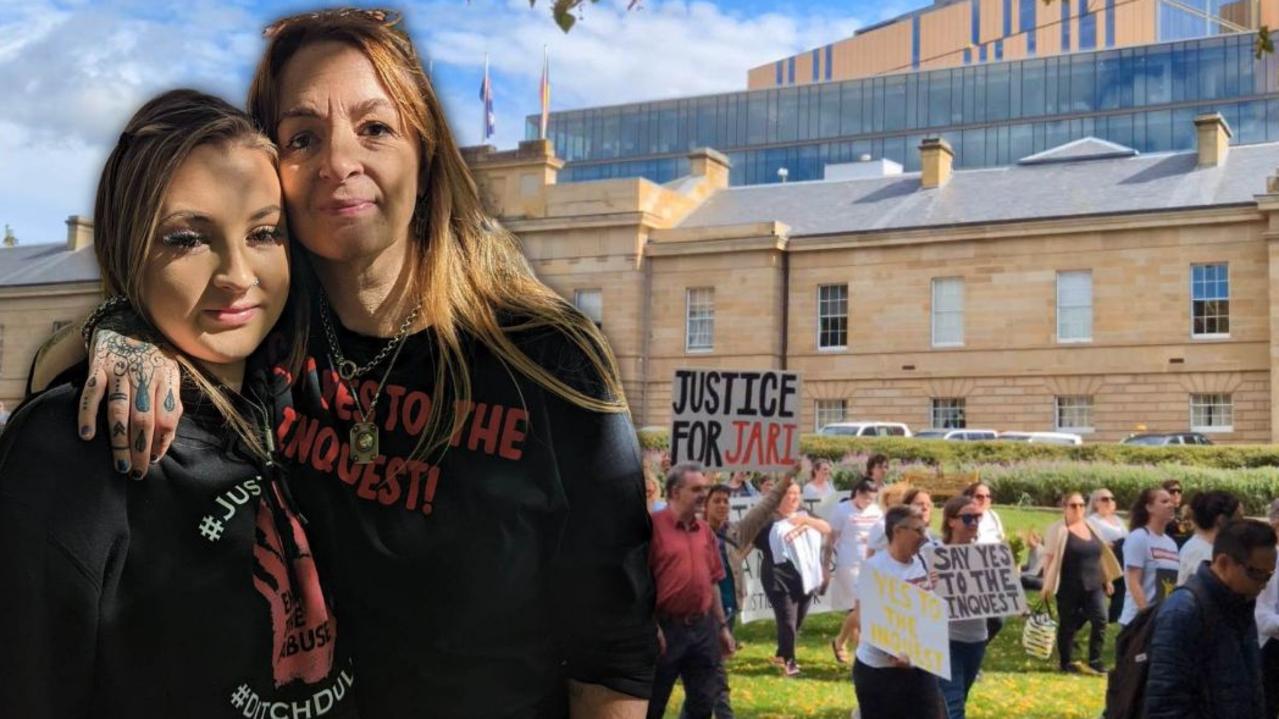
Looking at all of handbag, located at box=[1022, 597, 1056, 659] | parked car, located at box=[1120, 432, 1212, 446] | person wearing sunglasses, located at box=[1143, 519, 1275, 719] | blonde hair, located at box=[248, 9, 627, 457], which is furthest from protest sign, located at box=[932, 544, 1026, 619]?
parked car, located at box=[1120, 432, 1212, 446]

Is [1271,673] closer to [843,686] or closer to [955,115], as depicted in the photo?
[843,686]

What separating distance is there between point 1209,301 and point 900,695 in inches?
1440

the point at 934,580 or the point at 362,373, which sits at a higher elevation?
the point at 362,373

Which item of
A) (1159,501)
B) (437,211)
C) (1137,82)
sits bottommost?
(1159,501)

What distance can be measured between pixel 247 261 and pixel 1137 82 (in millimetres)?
86961

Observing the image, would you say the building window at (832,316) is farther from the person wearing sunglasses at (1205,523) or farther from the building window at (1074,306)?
the person wearing sunglasses at (1205,523)

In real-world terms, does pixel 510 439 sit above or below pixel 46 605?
above

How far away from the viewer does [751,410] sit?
11172 millimetres

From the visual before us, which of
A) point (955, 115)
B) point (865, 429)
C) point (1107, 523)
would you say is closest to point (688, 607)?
point (1107, 523)

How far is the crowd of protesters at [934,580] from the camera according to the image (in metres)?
6.32

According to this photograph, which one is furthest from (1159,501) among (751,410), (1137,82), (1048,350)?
(1137,82)

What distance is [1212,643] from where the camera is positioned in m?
6.31

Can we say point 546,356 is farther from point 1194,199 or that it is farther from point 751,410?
point 1194,199

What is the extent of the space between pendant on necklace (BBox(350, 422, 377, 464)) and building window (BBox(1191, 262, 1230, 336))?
140 ft
